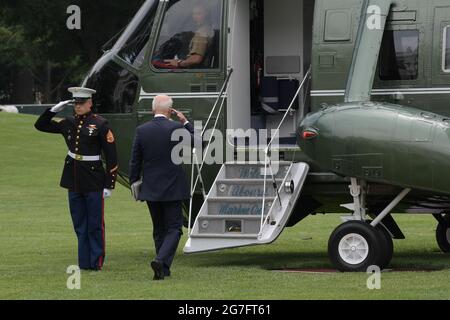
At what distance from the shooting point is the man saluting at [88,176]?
1280cm

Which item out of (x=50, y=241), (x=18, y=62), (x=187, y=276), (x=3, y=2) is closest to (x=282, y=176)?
(x=187, y=276)

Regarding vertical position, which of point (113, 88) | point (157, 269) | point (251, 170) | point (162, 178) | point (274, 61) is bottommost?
point (157, 269)

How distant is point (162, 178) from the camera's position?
11781 mm

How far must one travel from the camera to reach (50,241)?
17.1 metres

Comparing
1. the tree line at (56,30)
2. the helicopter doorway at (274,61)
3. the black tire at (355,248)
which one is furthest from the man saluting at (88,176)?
the tree line at (56,30)

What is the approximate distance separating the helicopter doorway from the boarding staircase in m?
0.85

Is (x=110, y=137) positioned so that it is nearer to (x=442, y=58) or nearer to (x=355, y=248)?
(x=355, y=248)

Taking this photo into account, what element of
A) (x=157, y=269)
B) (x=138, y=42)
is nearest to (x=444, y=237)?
(x=138, y=42)

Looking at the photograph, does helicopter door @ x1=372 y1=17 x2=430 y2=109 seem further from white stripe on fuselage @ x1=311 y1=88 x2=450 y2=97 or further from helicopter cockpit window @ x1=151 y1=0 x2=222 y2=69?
helicopter cockpit window @ x1=151 y1=0 x2=222 y2=69

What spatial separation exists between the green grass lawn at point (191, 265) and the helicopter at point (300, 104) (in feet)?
1.96

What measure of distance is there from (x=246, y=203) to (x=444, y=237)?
3568 millimetres

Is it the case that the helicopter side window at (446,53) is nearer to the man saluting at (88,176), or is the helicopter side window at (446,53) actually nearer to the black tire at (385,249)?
the black tire at (385,249)

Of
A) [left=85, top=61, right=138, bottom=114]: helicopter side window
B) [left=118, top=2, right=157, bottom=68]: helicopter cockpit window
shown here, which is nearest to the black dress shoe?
Answer: [left=85, top=61, right=138, bottom=114]: helicopter side window

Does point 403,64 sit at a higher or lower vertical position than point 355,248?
higher
